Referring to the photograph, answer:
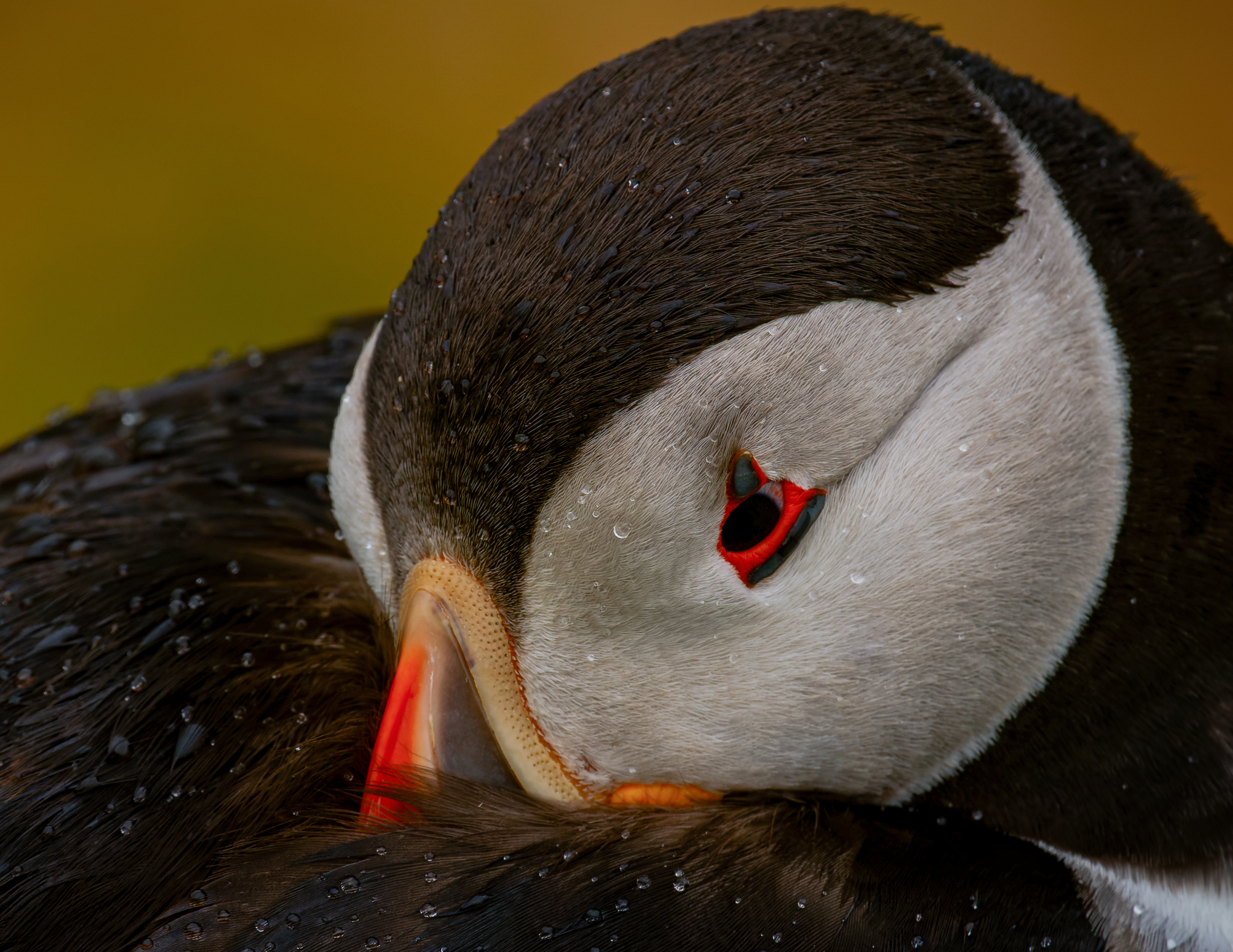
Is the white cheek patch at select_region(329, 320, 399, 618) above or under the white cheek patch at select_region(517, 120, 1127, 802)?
above

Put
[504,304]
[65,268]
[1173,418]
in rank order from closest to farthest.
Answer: [504,304] → [1173,418] → [65,268]

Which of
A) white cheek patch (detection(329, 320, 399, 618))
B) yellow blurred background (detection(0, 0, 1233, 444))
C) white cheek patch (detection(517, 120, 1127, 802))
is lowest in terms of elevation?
white cheek patch (detection(517, 120, 1127, 802))

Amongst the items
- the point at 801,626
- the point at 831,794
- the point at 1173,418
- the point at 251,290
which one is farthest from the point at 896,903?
the point at 251,290

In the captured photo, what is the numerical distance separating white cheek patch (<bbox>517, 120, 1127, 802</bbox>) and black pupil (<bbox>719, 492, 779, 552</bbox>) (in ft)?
0.05

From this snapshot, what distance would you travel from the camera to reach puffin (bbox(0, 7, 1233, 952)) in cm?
90

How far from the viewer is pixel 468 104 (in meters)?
3.12

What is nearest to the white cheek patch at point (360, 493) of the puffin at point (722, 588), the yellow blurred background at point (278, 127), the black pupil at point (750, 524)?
the puffin at point (722, 588)

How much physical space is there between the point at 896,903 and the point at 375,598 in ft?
1.69

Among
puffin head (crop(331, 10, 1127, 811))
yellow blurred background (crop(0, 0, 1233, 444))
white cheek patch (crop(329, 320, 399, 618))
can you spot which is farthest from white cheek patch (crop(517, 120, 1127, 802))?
yellow blurred background (crop(0, 0, 1233, 444))

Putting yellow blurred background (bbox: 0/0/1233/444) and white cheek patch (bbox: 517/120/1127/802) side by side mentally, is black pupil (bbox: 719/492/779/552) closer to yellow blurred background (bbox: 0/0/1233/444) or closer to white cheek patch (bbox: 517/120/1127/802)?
white cheek patch (bbox: 517/120/1127/802)

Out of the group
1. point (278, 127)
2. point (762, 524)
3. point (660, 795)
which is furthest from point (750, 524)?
point (278, 127)

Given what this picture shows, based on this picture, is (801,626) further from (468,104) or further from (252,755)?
(468,104)

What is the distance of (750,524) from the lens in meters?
0.95

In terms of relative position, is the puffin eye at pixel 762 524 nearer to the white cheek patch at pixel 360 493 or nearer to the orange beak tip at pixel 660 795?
the orange beak tip at pixel 660 795
